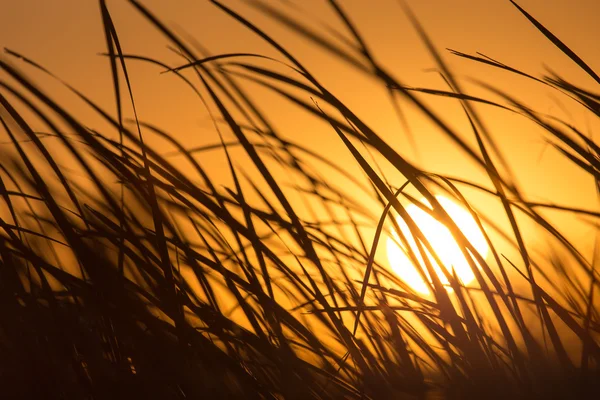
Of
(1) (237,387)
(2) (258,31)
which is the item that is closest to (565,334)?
(1) (237,387)

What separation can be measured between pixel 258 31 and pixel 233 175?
0.49 ft

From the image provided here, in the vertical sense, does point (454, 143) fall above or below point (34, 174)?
above

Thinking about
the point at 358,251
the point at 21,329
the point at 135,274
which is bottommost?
the point at 21,329

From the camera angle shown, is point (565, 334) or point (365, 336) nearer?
point (365, 336)

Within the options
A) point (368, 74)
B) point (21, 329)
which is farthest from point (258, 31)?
point (21, 329)

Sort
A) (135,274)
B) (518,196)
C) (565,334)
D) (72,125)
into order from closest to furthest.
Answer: (72,125)
(518,196)
(135,274)
(565,334)

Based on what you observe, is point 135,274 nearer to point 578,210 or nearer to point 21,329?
point 21,329

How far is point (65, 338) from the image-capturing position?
53cm

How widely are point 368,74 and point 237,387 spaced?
320 millimetres

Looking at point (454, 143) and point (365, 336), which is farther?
point (365, 336)

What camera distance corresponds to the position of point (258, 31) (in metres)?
0.52

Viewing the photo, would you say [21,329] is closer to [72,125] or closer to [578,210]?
[72,125]

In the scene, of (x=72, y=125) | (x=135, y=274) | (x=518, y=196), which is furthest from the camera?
(x=135, y=274)

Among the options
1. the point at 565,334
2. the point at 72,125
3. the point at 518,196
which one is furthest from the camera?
the point at 565,334
